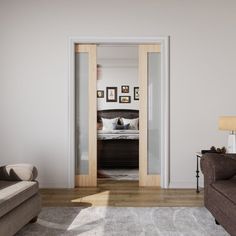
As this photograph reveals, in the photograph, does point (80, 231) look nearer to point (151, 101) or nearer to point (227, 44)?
point (151, 101)

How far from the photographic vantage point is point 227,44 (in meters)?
4.56

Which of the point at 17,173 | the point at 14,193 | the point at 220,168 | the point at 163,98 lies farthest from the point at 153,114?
the point at 14,193

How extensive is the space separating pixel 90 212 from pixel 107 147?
2.88 meters

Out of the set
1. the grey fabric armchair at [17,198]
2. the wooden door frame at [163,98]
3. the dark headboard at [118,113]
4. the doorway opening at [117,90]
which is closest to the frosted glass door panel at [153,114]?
the wooden door frame at [163,98]

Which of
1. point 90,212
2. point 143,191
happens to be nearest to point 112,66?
point 143,191

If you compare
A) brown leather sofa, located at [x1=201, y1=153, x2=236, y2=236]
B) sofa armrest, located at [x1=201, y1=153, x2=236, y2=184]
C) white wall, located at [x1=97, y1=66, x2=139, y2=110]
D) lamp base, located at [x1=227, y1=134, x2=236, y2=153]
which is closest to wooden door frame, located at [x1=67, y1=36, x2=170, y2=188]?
lamp base, located at [x1=227, y1=134, x2=236, y2=153]

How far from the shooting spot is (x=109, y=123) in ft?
27.2

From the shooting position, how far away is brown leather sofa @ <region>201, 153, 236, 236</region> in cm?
244

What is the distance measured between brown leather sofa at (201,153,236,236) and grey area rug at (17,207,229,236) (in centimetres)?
22

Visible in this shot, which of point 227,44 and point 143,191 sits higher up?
point 227,44

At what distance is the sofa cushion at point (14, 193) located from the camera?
7.52 ft

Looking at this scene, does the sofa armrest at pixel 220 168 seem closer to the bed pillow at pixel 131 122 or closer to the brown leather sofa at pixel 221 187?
Answer: the brown leather sofa at pixel 221 187

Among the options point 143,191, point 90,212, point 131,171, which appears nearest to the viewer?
point 90,212

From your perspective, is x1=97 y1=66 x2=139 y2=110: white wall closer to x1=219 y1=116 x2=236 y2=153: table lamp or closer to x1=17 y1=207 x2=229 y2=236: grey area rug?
x1=219 y1=116 x2=236 y2=153: table lamp
